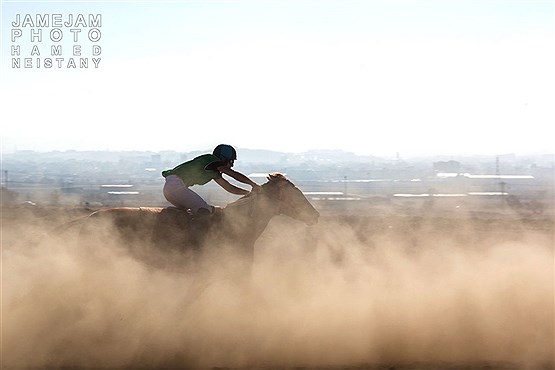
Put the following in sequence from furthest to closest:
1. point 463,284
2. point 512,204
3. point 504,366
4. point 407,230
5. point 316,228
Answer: point 512,204, point 407,230, point 316,228, point 463,284, point 504,366

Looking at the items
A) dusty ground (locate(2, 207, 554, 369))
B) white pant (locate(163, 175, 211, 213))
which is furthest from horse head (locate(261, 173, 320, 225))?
dusty ground (locate(2, 207, 554, 369))

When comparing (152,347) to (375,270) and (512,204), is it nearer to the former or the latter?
(375,270)

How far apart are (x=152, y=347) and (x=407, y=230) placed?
19548mm

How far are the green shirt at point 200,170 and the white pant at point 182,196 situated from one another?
0.09 m

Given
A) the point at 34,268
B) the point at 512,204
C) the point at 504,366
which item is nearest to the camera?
the point at 504,366

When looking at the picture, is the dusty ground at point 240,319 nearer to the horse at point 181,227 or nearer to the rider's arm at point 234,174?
the horse at point 181,227

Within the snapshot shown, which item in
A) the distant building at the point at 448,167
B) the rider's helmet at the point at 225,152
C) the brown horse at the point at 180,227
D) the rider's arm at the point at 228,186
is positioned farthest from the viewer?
the distant building at the point at 448,167

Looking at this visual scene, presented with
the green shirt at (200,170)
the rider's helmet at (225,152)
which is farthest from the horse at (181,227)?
the rider's helmet at (225,152)

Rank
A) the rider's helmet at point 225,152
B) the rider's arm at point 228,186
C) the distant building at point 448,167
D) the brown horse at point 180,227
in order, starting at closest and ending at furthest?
the brown horse at point 180,227, the rider's helmet at point 225,152, the rider's arm at point 228,186, the distant building at point 448,167

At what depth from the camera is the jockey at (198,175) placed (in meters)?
10.6

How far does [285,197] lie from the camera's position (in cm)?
1090

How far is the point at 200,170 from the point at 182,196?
0.42 metres

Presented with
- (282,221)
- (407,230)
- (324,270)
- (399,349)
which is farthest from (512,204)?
(399,349)

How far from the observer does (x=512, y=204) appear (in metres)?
47.2
